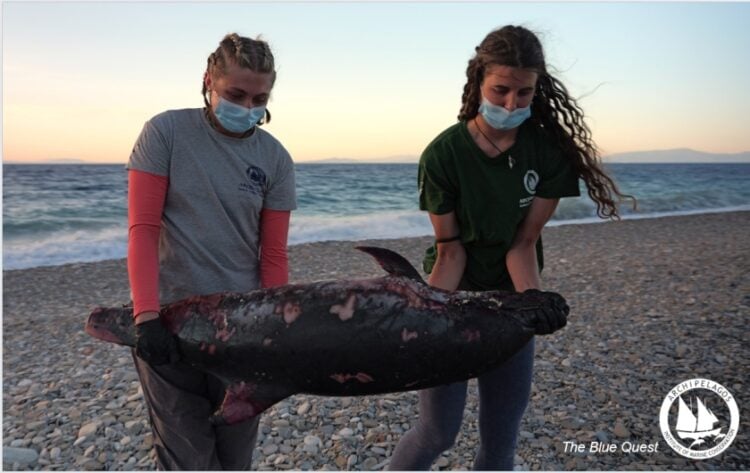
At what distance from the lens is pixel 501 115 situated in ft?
9.99

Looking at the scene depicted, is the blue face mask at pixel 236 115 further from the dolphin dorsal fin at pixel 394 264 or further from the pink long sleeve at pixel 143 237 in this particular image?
the dolphin dorsal fin at pixel 394 264

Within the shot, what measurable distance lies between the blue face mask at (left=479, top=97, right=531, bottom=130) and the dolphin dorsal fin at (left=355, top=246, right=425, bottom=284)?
0.87 m

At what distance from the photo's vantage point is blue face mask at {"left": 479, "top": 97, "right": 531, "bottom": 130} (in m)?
3.04

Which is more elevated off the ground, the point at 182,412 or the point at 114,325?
the point at 114,325

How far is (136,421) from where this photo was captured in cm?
589

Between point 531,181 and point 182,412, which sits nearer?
point 182,412

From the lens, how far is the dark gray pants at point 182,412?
2949 millimetres

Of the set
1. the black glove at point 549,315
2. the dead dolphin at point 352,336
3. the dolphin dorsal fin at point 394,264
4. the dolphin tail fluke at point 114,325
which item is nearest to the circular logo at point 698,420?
A: the black glove at point 549,315

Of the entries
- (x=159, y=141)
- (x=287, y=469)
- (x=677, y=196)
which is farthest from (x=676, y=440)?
(x=677, y=196)

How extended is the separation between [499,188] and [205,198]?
56.3 inches

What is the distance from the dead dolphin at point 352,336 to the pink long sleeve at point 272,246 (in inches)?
16.0

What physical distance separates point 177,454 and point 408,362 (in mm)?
1403

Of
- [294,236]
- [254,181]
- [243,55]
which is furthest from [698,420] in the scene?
[294,236]

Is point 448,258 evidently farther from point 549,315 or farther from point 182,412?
point 182,412
